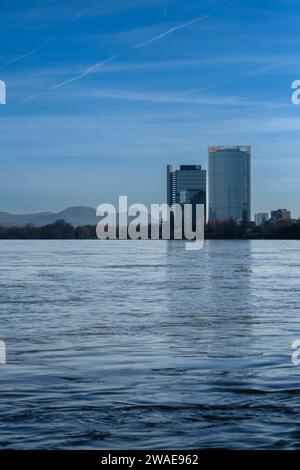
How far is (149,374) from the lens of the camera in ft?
50.1

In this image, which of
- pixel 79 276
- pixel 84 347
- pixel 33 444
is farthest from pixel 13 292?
pixel 33 444

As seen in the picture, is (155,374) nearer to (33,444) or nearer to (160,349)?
(160,349)

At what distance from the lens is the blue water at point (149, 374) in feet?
→ 35.4

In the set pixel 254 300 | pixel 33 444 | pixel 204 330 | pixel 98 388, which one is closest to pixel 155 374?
pixel 98 388

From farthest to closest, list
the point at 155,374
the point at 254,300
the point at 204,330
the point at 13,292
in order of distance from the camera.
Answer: the point at 13,292 → the point at 254,300 → the point at 204,330 → the point at 155,374

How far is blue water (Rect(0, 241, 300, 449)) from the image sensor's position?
35.4ft

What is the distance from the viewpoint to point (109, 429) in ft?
36.1

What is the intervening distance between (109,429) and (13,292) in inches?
961

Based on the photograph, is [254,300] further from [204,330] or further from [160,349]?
[160,349]

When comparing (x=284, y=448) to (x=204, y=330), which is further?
(x=204, y=330)

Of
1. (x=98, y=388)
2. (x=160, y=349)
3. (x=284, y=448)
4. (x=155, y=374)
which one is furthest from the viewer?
(x=160, y=349)

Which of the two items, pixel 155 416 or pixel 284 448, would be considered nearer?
pixel 284 448

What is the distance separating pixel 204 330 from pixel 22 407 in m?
10.2

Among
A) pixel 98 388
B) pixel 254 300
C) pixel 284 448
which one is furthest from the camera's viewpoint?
pixel 254 300
